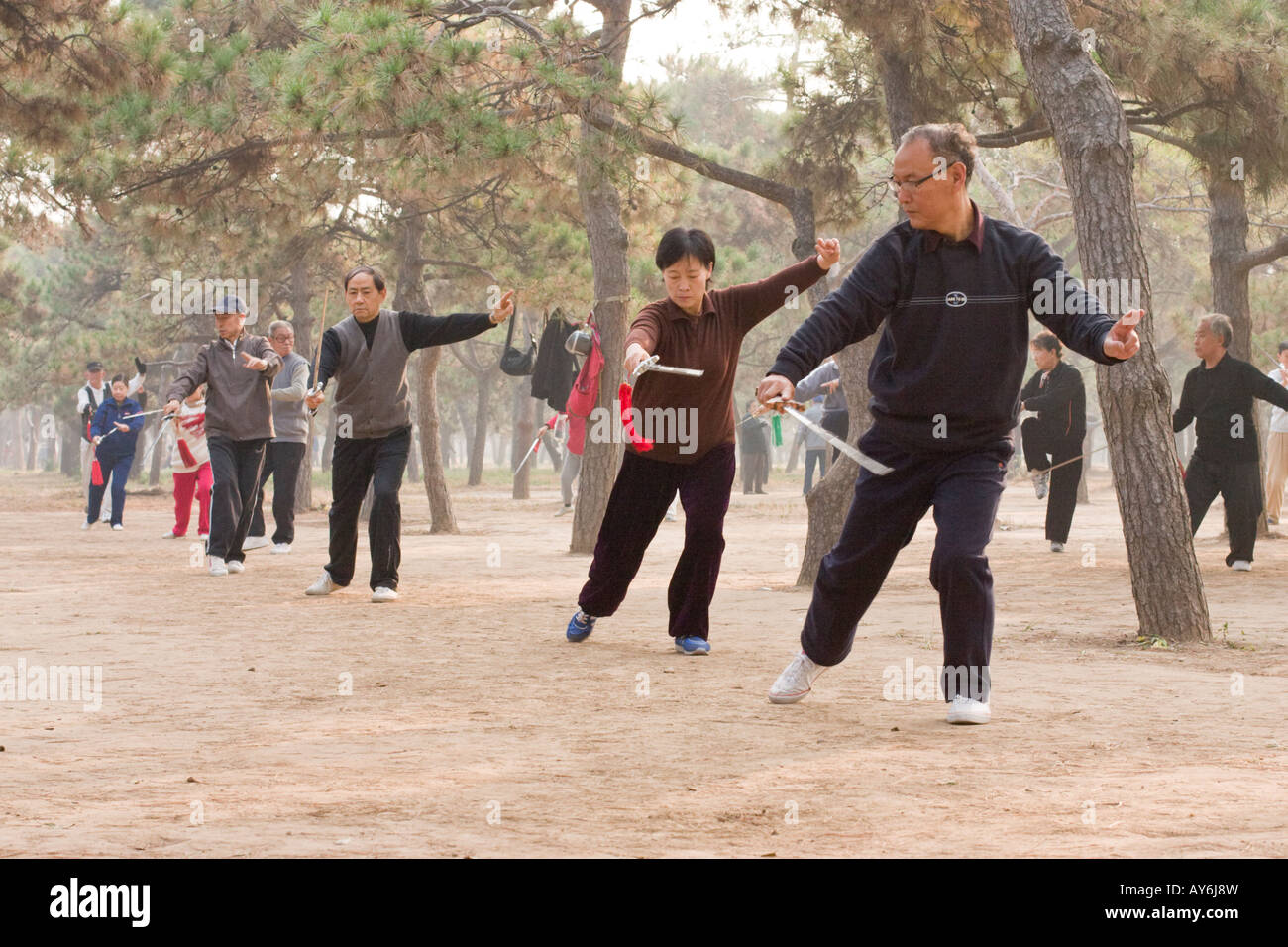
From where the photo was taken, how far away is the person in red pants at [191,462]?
14617 mm

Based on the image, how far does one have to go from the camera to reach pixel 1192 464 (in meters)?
12.1

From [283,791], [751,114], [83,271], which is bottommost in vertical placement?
[283,791]

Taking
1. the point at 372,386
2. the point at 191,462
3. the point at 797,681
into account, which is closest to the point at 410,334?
the point at 372,386

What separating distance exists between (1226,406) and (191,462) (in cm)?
954

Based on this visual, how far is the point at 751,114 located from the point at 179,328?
74.0 feet

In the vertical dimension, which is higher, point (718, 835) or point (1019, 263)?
point (1019, 263)

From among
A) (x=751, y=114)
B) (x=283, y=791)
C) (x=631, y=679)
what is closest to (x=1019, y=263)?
(x=631, y=679)

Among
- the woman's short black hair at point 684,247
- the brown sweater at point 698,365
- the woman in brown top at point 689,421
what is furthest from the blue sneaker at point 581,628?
the woman's short black hair at point 684,247

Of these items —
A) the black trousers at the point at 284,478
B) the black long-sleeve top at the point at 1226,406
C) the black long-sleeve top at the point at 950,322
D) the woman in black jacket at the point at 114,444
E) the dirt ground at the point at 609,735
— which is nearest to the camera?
the dirt ground at the point at 609,735

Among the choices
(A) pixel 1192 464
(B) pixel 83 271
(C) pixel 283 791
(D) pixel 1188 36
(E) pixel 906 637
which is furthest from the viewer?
(B) pixel 83 271

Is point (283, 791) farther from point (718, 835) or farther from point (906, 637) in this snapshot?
point (906, 637)

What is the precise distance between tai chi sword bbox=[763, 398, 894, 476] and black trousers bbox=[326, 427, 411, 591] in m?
4.47

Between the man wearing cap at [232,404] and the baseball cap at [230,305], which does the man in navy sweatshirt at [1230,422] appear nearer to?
the man wearing cap at [232,404]

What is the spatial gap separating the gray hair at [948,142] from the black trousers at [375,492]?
478cm
